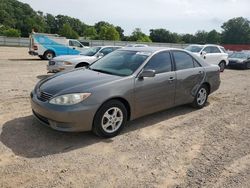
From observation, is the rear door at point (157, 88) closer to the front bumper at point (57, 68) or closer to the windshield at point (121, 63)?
the windshield at point (121, 63)

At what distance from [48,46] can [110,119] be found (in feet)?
49.1

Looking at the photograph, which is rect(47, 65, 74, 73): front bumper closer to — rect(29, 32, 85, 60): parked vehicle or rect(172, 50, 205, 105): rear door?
rect(172, 50, 205, 105): rear door

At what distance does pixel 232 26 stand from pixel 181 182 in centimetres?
10170

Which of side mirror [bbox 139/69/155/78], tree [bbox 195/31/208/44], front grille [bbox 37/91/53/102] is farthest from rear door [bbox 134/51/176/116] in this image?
tree [bbox 195/31/208/44]

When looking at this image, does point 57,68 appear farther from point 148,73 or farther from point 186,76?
point 148,73

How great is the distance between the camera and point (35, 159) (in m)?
3.93

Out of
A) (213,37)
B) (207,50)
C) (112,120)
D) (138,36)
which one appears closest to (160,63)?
(112,120)

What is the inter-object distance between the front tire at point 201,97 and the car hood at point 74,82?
2548 millimetres

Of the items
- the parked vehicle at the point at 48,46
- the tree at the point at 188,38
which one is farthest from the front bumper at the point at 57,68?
the tree at the point at 188,38

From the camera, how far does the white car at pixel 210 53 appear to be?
15.1m

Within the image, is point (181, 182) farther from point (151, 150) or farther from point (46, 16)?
point (46, 16)

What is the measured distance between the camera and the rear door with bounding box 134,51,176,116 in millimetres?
5203

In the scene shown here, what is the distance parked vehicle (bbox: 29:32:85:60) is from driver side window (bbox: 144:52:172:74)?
13.5 meters

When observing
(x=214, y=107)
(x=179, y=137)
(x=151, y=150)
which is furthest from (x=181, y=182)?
(x=214, y=107)
